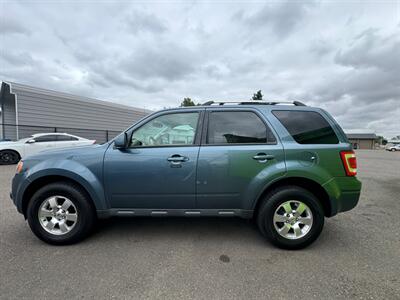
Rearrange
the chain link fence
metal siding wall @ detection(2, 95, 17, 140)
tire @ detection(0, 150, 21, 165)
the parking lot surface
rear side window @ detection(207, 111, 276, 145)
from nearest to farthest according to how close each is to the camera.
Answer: the parking lot surface, rear side window @ detection(207, 111, 276, 145), tire @ detection(0, 150, 21, 165), the chain link fence, metal siding wall @ detection(2, 95, 17, 140)

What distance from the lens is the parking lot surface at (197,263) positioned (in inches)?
76.4

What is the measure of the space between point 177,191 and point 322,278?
1.84 metres

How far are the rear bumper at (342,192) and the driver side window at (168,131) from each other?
1.90m

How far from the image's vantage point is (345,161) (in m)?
2.62

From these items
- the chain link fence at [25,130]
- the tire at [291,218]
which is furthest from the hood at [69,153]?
the chain link fence at [25,130]

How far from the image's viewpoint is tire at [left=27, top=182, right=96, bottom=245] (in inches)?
Result: 105

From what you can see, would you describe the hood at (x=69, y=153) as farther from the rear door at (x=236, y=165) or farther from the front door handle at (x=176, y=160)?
the rear door at (x=236, y=165)

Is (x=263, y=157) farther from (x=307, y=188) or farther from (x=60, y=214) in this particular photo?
(x=60, y=214)

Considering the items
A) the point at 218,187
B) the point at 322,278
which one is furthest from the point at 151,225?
the point at 322,278

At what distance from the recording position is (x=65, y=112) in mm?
14062

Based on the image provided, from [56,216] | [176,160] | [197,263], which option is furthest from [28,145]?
[197,263]

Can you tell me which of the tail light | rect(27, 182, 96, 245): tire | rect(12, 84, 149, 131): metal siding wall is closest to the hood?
rect(27, 182, 96, 245): tire

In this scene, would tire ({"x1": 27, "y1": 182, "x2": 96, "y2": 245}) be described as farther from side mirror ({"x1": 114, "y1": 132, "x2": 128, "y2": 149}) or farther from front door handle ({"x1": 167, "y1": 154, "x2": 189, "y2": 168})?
front door handle ({"x1": 167, "y1": 154, "x2": 189, "y2": 168})

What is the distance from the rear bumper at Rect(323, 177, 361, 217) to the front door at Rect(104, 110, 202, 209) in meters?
1.78
